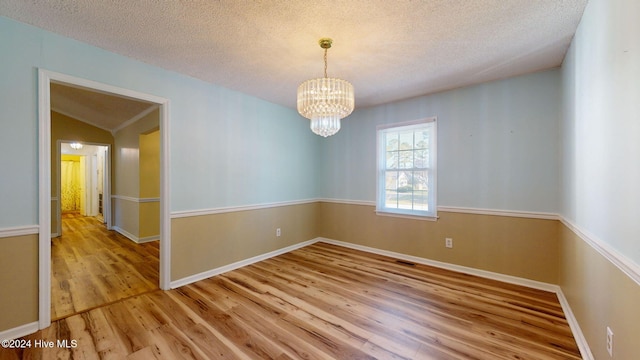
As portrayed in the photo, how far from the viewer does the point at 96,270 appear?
3.23 meters

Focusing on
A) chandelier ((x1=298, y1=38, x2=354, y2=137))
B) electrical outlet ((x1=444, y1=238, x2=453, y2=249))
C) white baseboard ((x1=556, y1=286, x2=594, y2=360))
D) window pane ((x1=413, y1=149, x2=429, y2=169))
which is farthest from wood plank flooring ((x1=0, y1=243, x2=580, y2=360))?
chandelier ((x1=298, y1=38, x2=354, y2=137))

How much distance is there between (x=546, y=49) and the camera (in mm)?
2258

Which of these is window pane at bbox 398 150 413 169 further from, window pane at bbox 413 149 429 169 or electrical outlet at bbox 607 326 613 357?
electrical outlet at bbox 607 326 613 357

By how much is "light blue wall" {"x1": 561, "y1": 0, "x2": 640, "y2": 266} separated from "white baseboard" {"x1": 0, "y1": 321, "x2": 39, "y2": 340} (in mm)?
3800

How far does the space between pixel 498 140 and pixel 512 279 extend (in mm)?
1633

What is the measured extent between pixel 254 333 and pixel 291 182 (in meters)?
2.54

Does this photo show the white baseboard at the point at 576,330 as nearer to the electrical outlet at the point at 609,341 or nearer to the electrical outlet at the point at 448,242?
the electrical outlet at the point at 609,341

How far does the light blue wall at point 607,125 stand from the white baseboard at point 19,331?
380 cm

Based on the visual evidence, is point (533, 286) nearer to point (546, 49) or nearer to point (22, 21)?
point (546, 49)

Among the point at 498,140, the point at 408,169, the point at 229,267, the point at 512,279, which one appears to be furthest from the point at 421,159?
the point at 229,267

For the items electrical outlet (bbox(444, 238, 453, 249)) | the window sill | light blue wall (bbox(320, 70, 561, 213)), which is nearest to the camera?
light blue wall (bbox(320, 70, 561, 213))

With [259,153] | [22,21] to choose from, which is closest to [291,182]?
[259,153]

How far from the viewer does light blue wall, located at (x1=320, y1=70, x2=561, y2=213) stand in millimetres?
2680

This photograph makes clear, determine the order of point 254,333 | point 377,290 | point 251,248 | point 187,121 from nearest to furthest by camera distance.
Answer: point 254,333 < point 377,290 < point 187,121 < point 251,248
